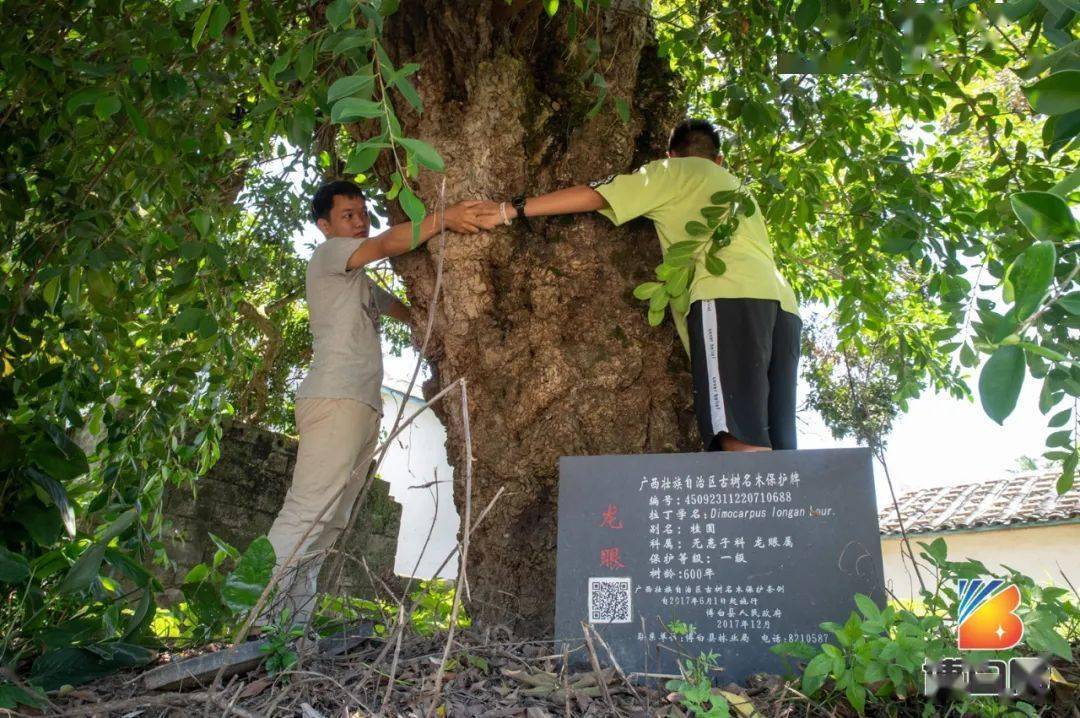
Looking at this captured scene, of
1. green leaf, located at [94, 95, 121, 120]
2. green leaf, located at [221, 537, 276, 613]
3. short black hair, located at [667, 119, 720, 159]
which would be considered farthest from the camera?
short black hair, located at [667, 119, 720, 159]

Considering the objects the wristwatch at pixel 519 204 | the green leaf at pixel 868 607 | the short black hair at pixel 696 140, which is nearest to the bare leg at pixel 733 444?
the green leaf at pixel 868 607

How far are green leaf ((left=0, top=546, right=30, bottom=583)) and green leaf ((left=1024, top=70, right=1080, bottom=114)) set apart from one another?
2.49 meters

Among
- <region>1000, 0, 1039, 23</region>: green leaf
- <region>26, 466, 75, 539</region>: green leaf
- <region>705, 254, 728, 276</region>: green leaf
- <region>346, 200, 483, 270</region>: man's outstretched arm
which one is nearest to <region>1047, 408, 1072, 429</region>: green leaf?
<region>705, 254, 728, 276</region>: green leaf

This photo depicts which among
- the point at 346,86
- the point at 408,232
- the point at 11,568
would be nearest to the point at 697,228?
the point at 408,232

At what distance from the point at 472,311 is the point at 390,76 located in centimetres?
116

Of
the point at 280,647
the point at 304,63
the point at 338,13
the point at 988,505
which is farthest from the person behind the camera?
the point at 988,505

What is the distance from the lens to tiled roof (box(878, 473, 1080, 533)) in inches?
411

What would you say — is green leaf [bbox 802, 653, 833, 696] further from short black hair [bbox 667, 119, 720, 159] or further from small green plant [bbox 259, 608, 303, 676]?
short black hair [bbox 667, 119, 720, 159]

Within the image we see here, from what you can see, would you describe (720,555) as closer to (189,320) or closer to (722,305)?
(722,305)

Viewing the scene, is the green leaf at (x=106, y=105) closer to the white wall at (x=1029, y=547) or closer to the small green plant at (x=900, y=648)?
the small green plant at (x=900, y=648)

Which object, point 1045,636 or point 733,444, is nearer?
point 1045,636

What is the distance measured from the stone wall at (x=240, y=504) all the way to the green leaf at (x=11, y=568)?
326 cm

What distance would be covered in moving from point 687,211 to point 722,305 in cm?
42

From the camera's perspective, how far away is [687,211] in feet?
10.1
